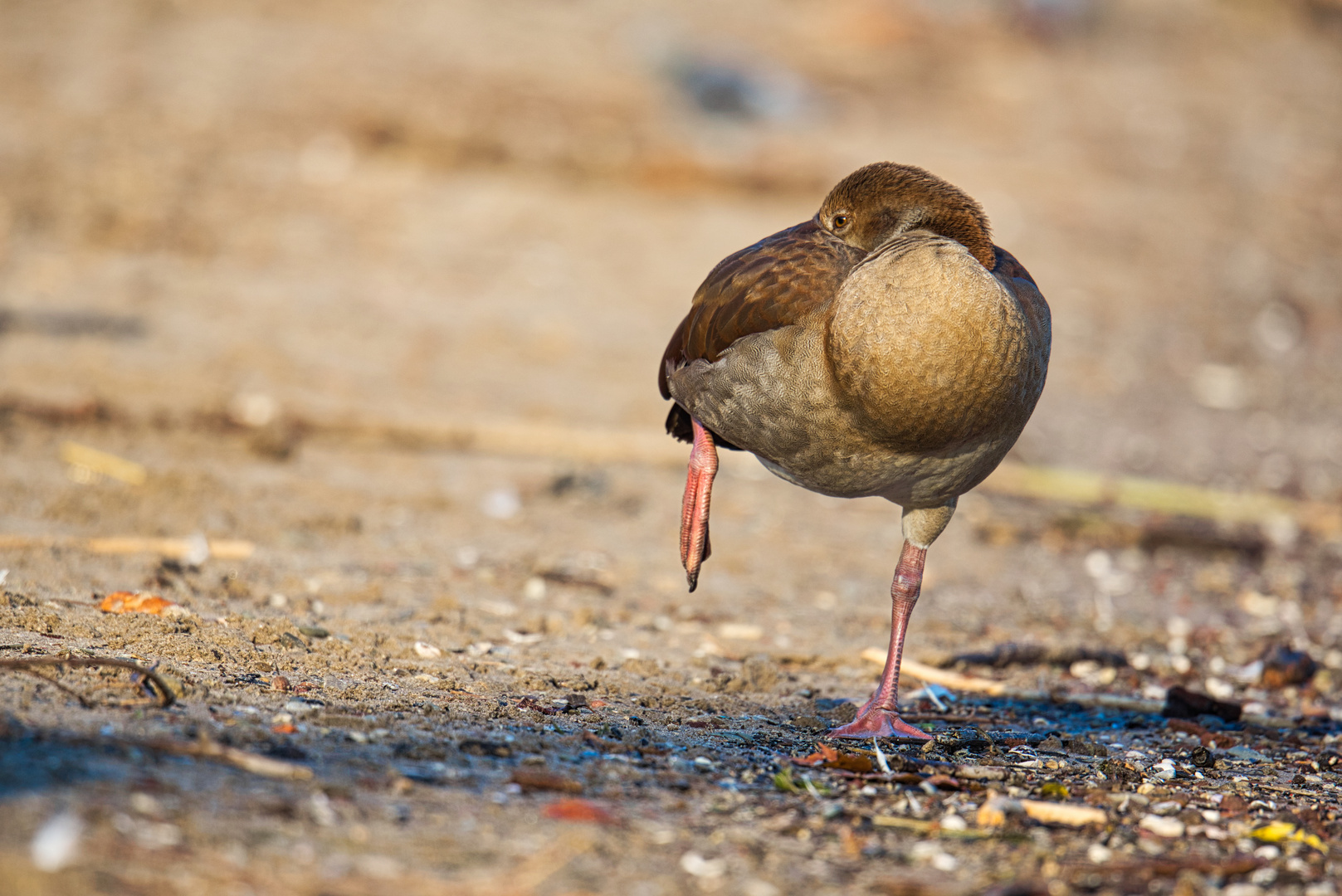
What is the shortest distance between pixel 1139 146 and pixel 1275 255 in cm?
310

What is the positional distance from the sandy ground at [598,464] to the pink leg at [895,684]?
0.36 feet

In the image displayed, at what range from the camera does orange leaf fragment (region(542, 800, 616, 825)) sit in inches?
137

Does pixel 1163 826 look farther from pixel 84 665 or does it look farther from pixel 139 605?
pixel 139 605

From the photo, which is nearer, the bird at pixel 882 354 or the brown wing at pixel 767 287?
the bird at pixel 882 354

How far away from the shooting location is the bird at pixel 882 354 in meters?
4.24

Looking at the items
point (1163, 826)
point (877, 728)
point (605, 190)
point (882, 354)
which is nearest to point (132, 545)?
point (877, 728)

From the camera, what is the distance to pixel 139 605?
5133mm

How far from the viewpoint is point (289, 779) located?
3.45 m

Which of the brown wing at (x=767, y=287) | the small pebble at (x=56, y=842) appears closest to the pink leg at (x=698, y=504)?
the brown wing at (x=767, y=287)

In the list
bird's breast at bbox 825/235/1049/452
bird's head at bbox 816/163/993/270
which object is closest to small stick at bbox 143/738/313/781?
bird's breast at bbox 825/235/1049/452

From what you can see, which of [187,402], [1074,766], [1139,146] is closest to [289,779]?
[1074,766]

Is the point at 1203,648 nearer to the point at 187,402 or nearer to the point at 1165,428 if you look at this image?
the point at 1165,428

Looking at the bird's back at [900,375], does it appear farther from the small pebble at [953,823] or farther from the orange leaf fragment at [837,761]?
the small pebble at [953,823]

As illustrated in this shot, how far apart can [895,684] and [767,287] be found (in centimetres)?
158
